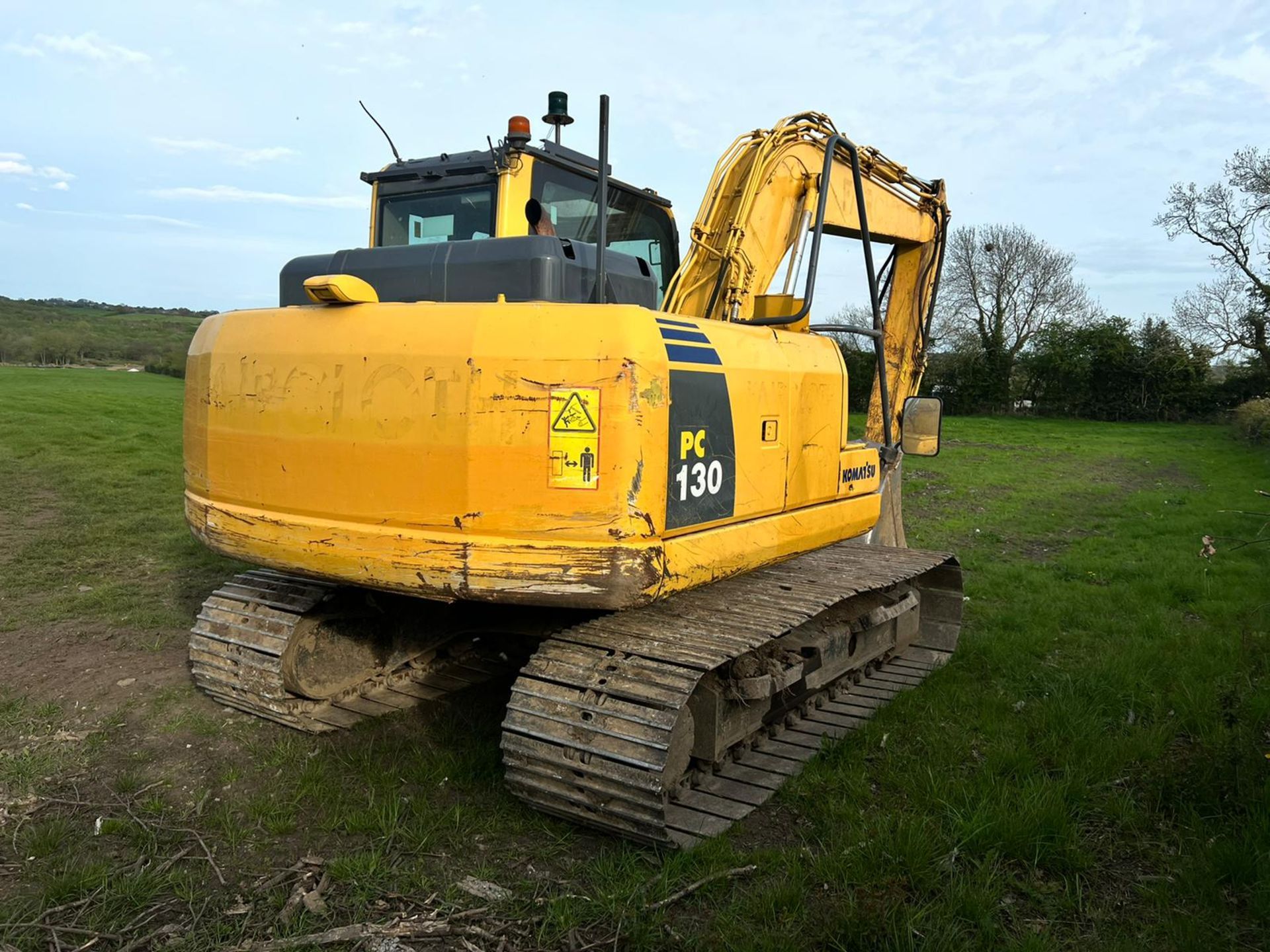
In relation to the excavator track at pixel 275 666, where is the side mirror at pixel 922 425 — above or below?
above

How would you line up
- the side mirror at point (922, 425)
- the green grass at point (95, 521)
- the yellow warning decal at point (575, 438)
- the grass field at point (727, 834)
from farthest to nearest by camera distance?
1. the green grass at point (95, 521)
2. the side mirror at point (922, 425)
3. the yellow warning decal at point (575, 438)
4. the grass field at point (727, 834)

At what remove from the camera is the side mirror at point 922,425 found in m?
5.37

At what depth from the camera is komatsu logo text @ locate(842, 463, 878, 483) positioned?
468 cm

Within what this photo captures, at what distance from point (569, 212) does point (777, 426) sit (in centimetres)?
162

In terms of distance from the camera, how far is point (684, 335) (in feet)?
11.4

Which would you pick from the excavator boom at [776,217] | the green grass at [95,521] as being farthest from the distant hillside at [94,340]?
the excavator boom at [776,217]

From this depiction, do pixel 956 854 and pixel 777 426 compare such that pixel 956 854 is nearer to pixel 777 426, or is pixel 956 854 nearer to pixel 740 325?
pixel 777 426

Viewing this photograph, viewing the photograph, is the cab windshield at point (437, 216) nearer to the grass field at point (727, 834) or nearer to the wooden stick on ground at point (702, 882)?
the grass field at point (727, 834)

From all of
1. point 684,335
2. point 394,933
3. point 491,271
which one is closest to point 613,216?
point 491,271

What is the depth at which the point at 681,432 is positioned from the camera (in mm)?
3391

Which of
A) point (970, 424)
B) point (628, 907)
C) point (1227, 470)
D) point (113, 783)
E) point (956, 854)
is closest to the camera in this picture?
point (628, 907)

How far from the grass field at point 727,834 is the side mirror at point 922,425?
4.31ft

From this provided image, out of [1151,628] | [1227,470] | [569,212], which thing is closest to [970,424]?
[1227,470]

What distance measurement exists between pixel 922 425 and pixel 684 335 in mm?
2434
